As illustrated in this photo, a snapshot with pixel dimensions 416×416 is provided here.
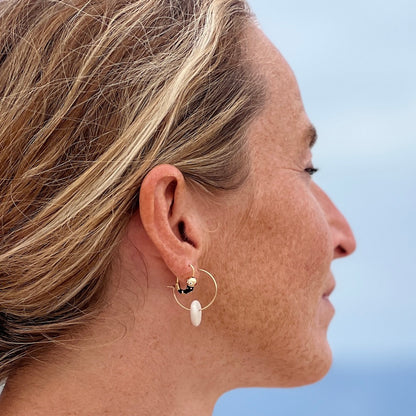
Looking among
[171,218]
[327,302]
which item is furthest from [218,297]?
[327,302]

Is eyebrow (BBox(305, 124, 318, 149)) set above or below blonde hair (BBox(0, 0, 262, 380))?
above

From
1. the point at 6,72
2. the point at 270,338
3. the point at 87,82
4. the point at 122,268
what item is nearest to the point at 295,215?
the point at 270,338

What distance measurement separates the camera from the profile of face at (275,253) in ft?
5.86

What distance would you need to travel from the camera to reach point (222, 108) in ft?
5.78

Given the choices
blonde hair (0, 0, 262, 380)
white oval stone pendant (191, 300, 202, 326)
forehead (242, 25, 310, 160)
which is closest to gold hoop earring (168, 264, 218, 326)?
white oval stone pendant (191, 300, 202, 326)

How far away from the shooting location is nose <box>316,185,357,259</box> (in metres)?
2.06

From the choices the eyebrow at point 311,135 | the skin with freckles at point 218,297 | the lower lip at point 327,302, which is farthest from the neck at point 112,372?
the eyebrow at point 311,135

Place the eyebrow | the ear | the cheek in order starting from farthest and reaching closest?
1. the eyebrow
2. the cheek
3. the ear

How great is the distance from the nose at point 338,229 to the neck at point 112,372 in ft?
1.57

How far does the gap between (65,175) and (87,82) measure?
19 centimetres

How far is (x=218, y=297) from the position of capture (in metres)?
1.77

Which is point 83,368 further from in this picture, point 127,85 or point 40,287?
point 127,85

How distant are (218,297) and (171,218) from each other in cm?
19

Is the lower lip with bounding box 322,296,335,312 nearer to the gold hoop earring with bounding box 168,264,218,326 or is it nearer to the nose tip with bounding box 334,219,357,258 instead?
the nose tip with bounding box 334,219,357,258
